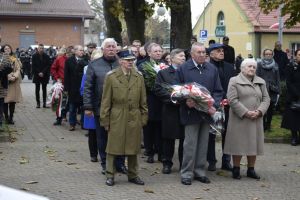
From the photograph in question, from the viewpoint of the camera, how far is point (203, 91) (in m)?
8.92

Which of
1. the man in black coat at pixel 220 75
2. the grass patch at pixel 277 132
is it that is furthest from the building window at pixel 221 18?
the man in black coat at pixel 220 75

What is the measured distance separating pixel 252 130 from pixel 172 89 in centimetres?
141

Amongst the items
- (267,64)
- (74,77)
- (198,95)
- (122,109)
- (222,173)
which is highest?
(267,64)

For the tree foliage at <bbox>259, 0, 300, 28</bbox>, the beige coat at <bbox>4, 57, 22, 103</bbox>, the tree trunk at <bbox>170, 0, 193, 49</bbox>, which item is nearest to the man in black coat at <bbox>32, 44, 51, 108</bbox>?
the beige coat at <bbox>4, 57, 22, 103</bbox>

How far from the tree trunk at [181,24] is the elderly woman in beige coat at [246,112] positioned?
7.53 m

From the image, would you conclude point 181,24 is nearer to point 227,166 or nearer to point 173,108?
point 227,166

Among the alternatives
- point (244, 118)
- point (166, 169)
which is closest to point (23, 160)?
point (166, 169)

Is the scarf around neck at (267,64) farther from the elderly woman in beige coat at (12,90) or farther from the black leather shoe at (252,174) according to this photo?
the elderly woman in beige coat at (12,90)

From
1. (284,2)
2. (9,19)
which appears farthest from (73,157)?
(9,19)

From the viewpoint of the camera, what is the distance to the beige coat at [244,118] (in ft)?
30.9

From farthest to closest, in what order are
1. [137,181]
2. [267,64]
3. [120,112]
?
[267,64], [137,181], [120,112]

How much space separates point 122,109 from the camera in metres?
8.71

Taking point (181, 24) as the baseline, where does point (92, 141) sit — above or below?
below

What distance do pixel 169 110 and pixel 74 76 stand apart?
5.07 meters
